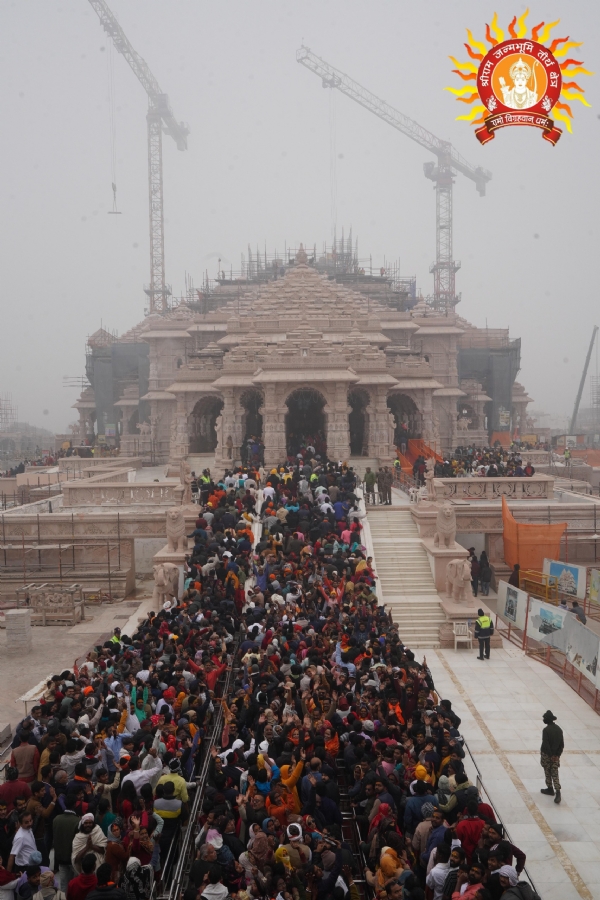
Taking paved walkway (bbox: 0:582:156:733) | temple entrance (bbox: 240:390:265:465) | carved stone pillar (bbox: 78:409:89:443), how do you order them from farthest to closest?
carved stone pillar (bbox: 78:409:89:443) → temple entrance (bbox: 240:390:265:465) → paved walkway (bbox: 0:582:156:733)

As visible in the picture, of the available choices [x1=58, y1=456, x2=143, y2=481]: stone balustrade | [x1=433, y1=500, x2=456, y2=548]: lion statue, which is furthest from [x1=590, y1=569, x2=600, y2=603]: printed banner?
[x1=58, y1=456, x2=143, y2=481]: stone balustrade

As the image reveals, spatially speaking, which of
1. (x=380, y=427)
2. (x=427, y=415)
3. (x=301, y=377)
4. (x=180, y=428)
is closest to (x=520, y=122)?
(x=301, y=377)

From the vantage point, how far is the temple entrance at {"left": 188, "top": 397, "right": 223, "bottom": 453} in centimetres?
3767

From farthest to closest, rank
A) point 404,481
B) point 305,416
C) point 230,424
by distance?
point 305,416
point 230,424
point 404,481

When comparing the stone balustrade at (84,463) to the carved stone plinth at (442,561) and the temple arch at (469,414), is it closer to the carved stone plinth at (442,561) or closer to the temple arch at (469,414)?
the carved stone plinth at (442,561)

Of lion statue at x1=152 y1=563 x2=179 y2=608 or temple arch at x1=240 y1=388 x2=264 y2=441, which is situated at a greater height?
temple arch at x1=240 y1=388 x2=264 y2=441

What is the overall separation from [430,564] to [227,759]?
38.8ft

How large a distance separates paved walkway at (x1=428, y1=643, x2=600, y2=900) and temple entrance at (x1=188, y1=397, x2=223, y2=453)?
22835 mm

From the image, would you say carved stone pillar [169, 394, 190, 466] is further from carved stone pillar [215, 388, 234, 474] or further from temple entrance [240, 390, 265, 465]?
carved stone pillar [215, 388, 234, 474]

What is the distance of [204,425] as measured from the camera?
38.8 metres

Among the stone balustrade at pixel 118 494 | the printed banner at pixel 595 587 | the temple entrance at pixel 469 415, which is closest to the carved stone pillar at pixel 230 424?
the stone balustrade at pixel 118 494

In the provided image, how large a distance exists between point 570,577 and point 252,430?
1928 cm

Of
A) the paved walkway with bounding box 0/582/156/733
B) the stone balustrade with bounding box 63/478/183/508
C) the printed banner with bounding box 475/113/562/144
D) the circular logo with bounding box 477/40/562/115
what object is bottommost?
the paved walkway with bounding box 0/582/156/733

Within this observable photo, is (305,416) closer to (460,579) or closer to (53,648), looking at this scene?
(460,579)
